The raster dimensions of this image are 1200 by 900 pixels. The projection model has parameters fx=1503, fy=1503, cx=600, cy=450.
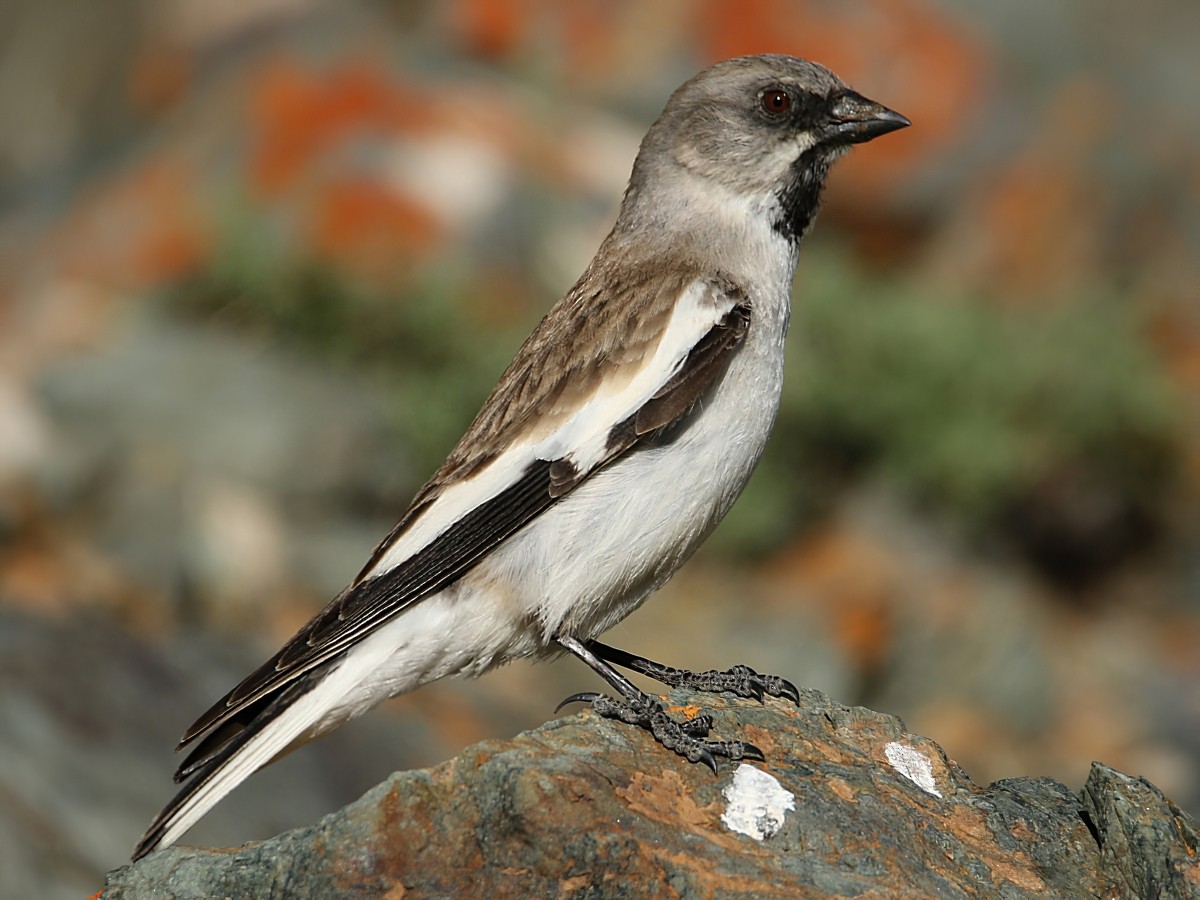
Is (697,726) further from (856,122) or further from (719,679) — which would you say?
(856,122)

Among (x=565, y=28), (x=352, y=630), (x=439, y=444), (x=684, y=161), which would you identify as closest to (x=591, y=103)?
(x=565, y=28)

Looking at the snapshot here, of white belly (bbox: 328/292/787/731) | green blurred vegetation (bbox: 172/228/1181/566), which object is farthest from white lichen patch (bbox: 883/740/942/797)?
green blurred vegetation (bbox: 172/228/1181/566)

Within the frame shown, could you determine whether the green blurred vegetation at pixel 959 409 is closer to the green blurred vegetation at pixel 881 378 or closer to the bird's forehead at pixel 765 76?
the green blurred vegetation at pixel 881 378

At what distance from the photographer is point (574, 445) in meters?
4.50

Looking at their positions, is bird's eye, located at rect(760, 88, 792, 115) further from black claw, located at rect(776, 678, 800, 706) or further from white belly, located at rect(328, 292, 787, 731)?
black claw, located at rect(776, 678, 800, 706)

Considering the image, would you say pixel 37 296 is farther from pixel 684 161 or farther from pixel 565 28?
pixel 684 161

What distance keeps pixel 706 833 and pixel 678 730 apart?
0.37 m

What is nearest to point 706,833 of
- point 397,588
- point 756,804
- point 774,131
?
point 756,804

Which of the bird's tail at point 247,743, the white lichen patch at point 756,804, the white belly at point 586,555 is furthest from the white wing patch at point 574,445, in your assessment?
the white lichen patch at point 756,804

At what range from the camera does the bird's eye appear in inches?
208

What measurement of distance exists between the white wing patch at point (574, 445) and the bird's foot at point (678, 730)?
78cm

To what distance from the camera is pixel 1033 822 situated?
3.96 meters

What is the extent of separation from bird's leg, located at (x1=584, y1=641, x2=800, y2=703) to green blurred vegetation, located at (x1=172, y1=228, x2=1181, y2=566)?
213 inches

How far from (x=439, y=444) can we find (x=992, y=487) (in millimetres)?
3775
